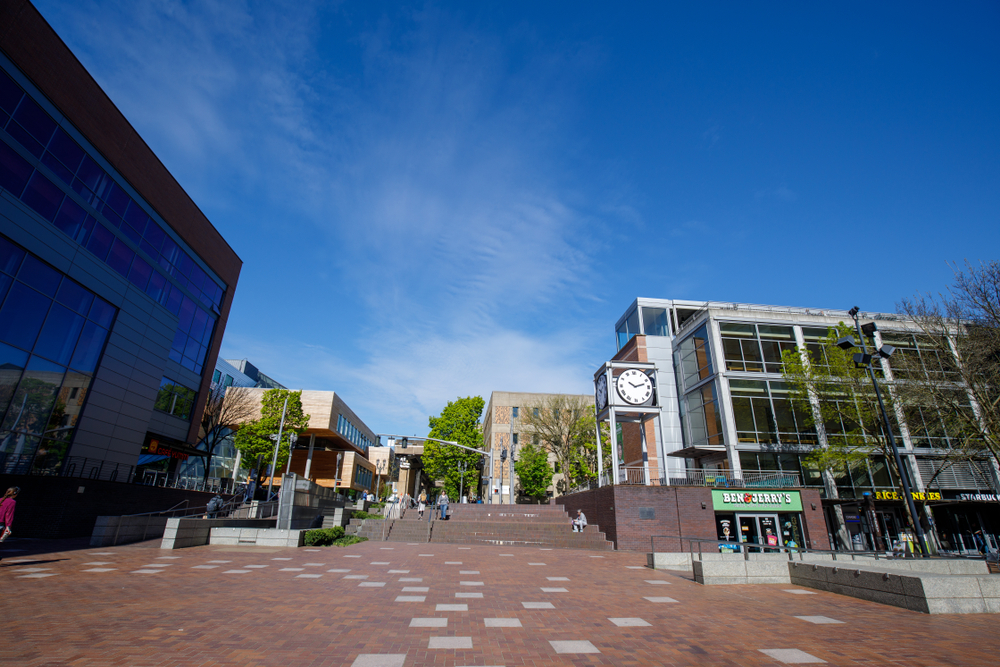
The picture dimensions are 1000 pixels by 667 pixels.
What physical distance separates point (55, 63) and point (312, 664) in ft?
93.1

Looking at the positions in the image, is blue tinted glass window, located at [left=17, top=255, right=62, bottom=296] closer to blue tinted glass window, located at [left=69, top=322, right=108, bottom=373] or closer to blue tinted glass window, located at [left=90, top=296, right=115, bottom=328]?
blue tinted glass window, located at [left=90, top=296, right=115, bottom=328]

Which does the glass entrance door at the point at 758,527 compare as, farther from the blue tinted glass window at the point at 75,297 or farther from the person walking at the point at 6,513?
the blue tinted glass window at the point at 75,297

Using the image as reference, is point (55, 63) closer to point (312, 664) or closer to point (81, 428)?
point (81, 428)

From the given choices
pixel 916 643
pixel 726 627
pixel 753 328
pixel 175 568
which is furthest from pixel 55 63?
pixel 753 328

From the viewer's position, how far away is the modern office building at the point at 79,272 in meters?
18.7

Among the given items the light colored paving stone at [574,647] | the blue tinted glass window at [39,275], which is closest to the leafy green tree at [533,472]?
the blue tinted glass window at [39,275]

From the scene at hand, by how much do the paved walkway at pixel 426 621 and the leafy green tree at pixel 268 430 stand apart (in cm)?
2917

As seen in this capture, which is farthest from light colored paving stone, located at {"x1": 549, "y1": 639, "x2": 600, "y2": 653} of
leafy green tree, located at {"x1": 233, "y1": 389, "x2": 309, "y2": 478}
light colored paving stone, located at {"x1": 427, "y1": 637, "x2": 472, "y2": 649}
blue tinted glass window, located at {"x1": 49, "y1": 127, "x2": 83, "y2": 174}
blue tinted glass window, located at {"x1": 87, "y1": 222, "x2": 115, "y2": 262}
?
leafy green tree, located at {"x1": 233, "y1": 389, "x2": 309, "y2": 478}

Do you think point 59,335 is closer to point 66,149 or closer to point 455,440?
point 66,149

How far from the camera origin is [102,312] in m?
23.5

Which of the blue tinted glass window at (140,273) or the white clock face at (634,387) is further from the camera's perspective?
the white clock face at (634,387)

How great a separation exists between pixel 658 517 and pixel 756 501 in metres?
6.21

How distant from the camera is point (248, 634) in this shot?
5.79 m

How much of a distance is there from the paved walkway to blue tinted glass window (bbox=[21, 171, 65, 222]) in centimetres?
1546
